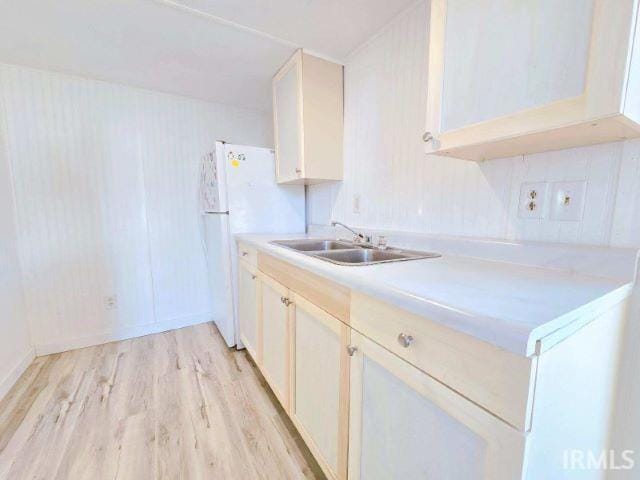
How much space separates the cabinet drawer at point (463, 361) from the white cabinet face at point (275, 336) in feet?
2.16

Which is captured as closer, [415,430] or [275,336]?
[415,430]

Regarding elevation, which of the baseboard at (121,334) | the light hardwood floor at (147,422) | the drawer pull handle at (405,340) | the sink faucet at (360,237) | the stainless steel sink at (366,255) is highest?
the sink faucet at (360,237)

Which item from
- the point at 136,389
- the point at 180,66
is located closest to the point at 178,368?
the point at 136,389

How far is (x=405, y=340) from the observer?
0.65 m

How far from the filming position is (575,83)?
0.61m

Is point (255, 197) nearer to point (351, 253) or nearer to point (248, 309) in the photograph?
point (248, 309)

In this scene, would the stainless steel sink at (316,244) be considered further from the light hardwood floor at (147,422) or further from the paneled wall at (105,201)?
the paneled wall at (105,201)

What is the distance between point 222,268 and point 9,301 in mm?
1331

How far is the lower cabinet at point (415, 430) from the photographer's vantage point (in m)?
0.49

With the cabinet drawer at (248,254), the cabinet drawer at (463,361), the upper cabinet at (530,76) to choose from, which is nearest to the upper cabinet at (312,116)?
the cabinet drawer at (248,254)

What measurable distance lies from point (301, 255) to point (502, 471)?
0.87m

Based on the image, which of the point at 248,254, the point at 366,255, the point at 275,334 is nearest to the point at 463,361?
the point at 366,255

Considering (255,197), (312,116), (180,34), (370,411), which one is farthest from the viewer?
(255,197)

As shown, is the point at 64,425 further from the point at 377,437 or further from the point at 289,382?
the point at 377,437
